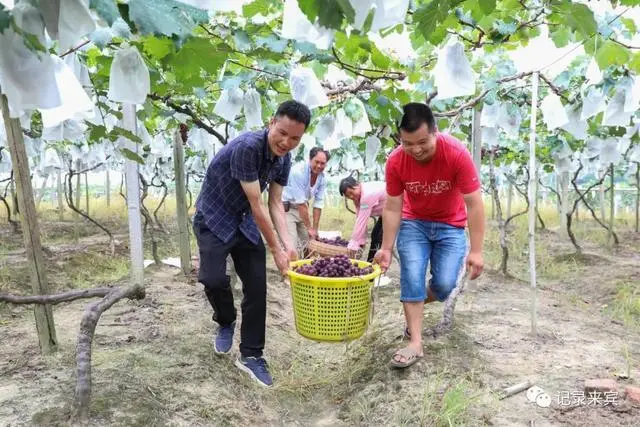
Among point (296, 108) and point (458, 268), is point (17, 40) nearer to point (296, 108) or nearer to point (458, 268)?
point (296, 108)

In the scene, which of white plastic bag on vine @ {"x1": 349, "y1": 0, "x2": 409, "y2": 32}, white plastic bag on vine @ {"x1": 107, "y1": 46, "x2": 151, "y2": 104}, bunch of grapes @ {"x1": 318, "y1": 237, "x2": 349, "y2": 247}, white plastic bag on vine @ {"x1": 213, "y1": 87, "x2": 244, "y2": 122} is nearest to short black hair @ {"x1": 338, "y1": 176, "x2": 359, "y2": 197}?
bunch of grapes @ {"x1": 318, "y1": 237, "x2": 349, "y2": 247}

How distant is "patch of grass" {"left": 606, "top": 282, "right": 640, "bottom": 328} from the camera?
179 inches

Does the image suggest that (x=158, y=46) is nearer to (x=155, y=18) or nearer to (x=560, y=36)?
(x=155, y=18)

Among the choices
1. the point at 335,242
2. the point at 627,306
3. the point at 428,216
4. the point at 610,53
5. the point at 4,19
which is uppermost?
the point at 610,53

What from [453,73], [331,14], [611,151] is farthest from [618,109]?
[611,151]

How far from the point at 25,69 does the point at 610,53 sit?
2.77 meters

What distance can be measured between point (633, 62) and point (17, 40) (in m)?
3.24

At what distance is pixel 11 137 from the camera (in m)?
2.59

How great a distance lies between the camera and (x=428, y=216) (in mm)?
3023

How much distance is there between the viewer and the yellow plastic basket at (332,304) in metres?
2.82

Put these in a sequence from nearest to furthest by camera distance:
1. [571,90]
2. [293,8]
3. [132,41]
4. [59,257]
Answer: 1. [293,8]
2. [132,41]
3. [571,90]
4. [59,257]

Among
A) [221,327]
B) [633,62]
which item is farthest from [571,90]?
[221,327]

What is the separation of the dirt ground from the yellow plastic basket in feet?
1.15

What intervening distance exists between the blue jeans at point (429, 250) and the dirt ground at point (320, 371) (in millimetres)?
434
